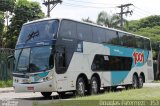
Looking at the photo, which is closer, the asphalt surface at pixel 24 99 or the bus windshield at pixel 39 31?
the asphalt surface at pixel 24 99

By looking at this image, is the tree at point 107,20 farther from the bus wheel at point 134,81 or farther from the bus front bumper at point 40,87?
the bus front bumper at point 40,87

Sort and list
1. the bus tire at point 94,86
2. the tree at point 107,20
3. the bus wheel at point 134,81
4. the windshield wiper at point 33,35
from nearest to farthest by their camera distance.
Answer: the windshield wiper at point 33,35 → the bus tire at point 94,86 → the bus wheel at point 134,81 → the tree at point 107,20

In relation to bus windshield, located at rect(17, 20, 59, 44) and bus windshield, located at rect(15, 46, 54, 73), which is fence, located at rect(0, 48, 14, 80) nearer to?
bus windshield, located at rect(17, 20, 59, 44)

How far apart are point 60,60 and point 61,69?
0.40 meters

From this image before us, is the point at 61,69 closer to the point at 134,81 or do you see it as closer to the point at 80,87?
the point at 80,87

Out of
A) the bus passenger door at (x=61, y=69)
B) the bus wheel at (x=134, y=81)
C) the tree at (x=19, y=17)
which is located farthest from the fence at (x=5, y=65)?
the tree at (x=19, y=17)

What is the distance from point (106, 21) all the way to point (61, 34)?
117ft

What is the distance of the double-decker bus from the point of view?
1636cm

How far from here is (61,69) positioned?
16.7 m

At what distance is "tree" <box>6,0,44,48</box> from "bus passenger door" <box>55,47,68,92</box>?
28.5 metres

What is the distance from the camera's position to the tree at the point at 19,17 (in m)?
44.8

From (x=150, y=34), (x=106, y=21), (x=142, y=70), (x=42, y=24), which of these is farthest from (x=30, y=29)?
(x=150, y=34)

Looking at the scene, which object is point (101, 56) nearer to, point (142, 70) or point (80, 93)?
point (80, 93)

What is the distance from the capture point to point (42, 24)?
17.3m
